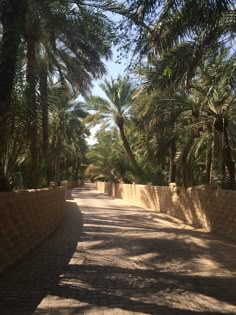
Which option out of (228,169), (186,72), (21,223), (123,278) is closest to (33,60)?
(186,72)

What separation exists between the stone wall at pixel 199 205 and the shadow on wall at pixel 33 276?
178 inches

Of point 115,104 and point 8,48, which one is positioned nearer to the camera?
point 8,48

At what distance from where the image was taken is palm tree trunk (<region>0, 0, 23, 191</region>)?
843 centimetres

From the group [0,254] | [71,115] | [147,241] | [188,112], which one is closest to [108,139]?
[71,115]

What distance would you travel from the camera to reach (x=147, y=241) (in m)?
12.8

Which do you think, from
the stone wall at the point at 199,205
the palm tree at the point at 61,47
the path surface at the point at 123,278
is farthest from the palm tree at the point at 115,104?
the path surface at the point at 123,278

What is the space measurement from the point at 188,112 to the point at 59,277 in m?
13.4

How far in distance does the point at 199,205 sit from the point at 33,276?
33.5 ft

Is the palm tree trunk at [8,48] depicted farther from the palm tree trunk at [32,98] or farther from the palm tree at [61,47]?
the palm tree trunk at [32,98]

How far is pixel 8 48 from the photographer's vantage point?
8.57 meters

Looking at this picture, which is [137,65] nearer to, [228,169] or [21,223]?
[21,223]

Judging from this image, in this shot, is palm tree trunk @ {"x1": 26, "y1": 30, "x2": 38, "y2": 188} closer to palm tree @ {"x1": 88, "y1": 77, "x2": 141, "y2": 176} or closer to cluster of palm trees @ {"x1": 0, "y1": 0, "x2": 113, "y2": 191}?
cluster of palm trees @ {"x1": 0, "y1": 0, "x2": 113, "y2": 191}

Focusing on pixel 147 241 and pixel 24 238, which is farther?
pixel 147 241

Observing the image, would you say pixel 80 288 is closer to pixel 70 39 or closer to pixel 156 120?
pixel 70 39
